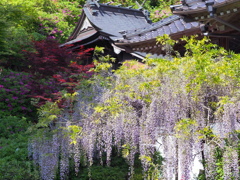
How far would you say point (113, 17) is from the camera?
1422 cm

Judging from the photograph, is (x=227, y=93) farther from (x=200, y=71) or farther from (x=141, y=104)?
(x=141, y=104)

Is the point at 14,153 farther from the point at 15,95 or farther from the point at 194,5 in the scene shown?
the point at 194,5

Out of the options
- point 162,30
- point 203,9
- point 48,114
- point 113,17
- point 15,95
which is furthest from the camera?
point 113,17

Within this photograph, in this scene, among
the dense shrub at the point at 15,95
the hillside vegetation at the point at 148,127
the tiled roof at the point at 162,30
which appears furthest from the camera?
the dense shrub at the point at 15,95

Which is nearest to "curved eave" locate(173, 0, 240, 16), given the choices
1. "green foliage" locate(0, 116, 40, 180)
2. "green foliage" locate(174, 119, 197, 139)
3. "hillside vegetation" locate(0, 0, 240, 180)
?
"hillside vegetation" locate(0, 0, 240, 180)

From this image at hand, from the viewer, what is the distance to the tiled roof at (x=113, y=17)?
12.7 m

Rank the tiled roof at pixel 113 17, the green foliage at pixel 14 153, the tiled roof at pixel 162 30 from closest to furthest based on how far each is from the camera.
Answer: the green foliage at pixel 14 153 → the tiled roof at pixel 162 30 → the tiled roof at pixel 113 17

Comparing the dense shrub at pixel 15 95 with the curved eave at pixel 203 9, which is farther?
the dense shrub at pixel 15 95

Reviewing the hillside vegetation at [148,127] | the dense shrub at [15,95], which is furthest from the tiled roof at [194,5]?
the dense shrub at [15,95]

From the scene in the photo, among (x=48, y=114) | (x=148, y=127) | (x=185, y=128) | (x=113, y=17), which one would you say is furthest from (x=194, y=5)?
Result: (x=113, y=17)

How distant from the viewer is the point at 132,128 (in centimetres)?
488

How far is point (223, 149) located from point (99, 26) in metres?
9.11

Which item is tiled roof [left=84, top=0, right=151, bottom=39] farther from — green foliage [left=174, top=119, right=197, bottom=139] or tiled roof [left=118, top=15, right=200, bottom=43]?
green foliage [left=174, top=119, right=197, bottom=139]

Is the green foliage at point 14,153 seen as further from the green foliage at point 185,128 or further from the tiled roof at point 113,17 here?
the tiled roof at point 113,17
